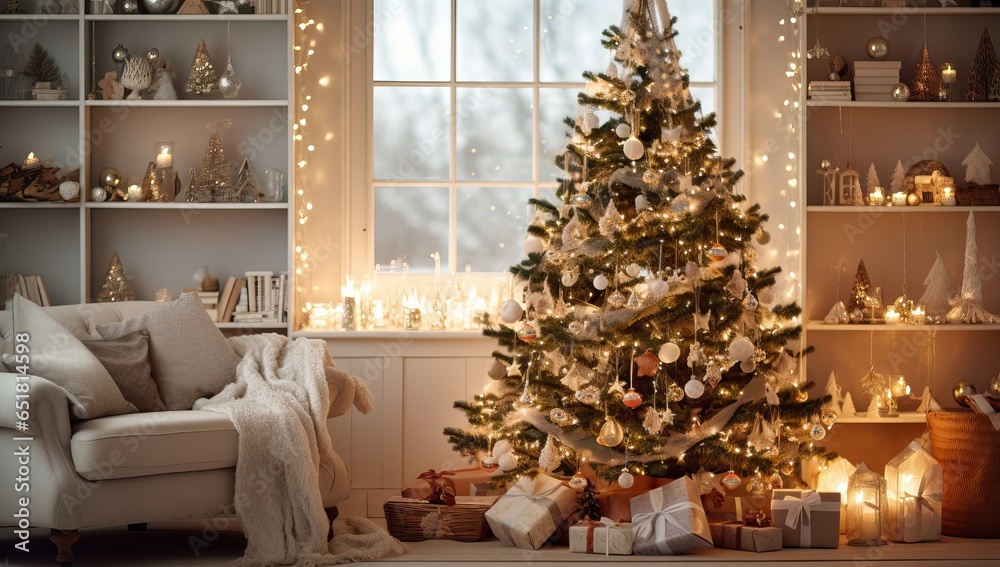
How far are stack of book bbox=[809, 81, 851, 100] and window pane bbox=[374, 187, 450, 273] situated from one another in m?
1.59

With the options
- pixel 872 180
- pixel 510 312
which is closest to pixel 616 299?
pixel 510 312

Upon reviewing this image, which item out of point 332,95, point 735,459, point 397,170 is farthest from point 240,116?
point 735,459

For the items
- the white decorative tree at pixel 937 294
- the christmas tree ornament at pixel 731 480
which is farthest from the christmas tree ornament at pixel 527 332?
the white decorative tree at pixel 937 294

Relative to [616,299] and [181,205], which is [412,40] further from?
[616,299]

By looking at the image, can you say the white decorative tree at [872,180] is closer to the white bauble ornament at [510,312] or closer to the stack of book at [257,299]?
the white bauble ornament at [510,312]

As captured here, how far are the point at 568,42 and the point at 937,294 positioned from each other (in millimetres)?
1859

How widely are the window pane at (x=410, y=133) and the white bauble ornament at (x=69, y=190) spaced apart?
3.99ft

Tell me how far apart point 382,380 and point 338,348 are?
0.22 m

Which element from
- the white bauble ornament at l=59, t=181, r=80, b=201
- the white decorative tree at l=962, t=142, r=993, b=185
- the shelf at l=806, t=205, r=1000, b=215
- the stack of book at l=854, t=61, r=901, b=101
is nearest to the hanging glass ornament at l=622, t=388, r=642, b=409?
the shelf at l=806, t=205, r=1000, b=215

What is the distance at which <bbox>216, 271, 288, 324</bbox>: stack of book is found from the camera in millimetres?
4203

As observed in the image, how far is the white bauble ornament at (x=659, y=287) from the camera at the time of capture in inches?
127

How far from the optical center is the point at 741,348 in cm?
321

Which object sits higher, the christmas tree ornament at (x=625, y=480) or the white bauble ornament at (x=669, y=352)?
the white bauble ornament at (x=669, y=352)

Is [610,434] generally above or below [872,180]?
below
